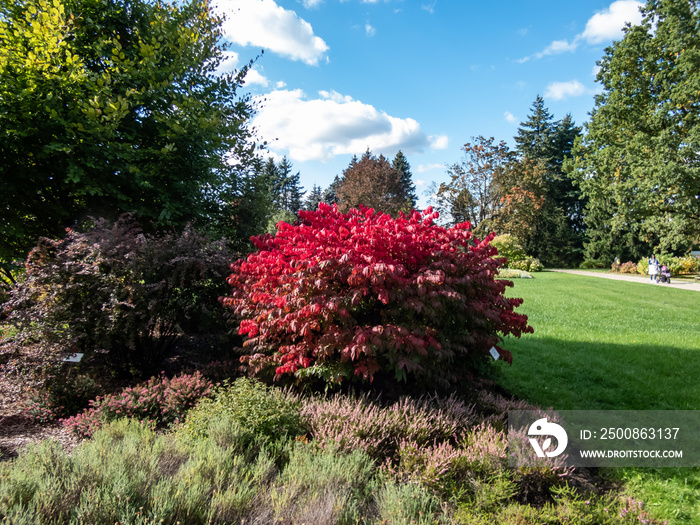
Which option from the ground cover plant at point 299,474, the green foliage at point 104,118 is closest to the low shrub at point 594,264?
the green foliage at point 104,118

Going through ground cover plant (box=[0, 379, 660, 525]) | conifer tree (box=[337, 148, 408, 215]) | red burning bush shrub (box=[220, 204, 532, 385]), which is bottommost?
ground cover plant (box=[0, 379, 660, 525])

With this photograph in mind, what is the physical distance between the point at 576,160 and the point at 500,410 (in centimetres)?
2089

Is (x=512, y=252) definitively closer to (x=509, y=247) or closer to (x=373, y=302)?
(x=509, y=247)

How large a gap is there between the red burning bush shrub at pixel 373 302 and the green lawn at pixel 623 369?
1.38 meters

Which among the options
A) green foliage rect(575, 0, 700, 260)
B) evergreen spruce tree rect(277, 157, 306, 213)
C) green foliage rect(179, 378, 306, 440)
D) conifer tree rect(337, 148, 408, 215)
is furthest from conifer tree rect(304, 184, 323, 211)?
green foliage rect(179, 378, 306, 440)

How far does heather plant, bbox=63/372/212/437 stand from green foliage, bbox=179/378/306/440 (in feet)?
1.33

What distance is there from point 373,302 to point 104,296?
3023 millimetres

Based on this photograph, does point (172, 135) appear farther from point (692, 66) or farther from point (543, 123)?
point (543, 123)

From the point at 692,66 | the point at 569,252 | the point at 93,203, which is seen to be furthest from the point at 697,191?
the point at 569,252

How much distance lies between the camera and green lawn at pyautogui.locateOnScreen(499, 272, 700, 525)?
2.87m

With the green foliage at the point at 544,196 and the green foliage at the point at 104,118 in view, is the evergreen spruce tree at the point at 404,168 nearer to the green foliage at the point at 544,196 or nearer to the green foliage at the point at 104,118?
the green foliage at the point at 544,196

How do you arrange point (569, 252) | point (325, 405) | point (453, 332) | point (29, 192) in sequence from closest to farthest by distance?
point (325, 405) < point (453, 332) < point (29, 192) < point (569, 252)

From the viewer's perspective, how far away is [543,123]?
43.2 m

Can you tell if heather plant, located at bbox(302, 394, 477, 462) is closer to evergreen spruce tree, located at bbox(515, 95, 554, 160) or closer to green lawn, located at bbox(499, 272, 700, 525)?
green lawn, located at bbox(499, 272, 700, 525)
